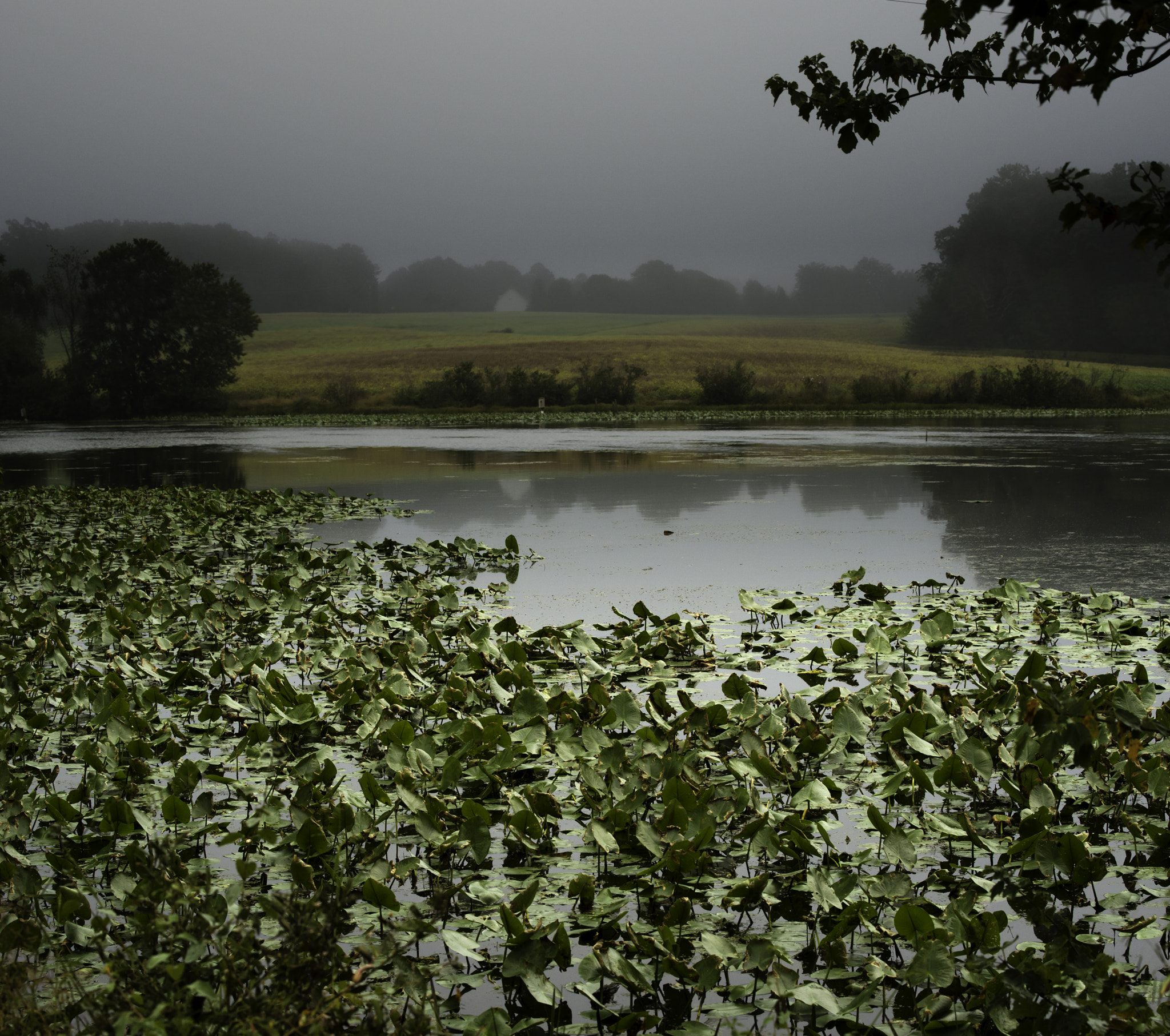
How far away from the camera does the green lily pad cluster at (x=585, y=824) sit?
2.62m

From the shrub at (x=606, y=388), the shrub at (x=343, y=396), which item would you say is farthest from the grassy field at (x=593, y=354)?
the shrub at (x=606, y=388)

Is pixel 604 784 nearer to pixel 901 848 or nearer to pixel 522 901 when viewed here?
pixel 522 901

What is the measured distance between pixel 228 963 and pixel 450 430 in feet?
123

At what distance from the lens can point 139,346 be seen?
6241 centimetres

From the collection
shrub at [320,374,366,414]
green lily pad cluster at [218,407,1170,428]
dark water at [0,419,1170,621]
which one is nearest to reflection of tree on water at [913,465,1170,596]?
dark water at [0,419,1170,621]

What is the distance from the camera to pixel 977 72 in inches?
200

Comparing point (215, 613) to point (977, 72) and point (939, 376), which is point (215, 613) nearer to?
point (977, 72)

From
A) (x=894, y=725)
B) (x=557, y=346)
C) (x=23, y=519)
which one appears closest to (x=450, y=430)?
(x=23, y=519)

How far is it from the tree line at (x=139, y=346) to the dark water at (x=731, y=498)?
31.2m

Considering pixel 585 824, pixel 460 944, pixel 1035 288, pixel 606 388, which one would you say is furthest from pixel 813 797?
pixel 1035 288

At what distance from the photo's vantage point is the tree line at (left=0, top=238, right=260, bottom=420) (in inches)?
2388

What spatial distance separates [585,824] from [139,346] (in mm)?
65246

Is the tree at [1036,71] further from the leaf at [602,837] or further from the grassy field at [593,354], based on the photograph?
the grassy field at [593,354]

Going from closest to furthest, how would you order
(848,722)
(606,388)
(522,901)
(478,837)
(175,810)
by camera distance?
(522,901)
(478,837)
(175,810)
(848,722)
(606,388)
